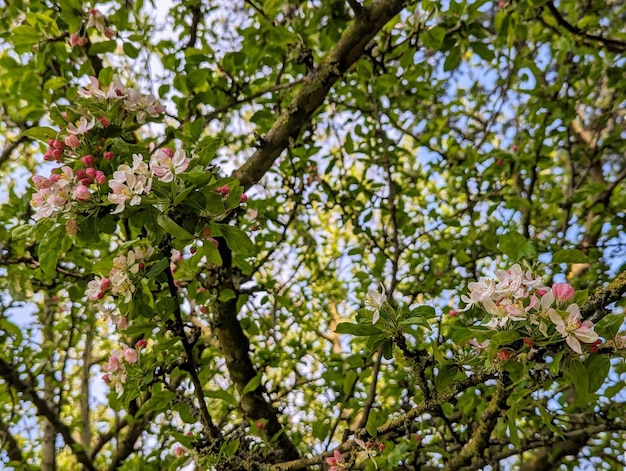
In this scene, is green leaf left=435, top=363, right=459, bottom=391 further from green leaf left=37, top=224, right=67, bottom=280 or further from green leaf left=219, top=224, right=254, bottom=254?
green leaf left=37, top=224, right=67, bottom=280

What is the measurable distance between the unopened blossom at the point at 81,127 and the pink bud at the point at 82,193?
0.69 feet

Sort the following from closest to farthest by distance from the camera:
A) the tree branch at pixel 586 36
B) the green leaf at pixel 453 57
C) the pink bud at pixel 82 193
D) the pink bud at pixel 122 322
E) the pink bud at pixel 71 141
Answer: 1. the pink bud at pixel 82 193
2. the pink bud at pixel 71 141
3. the pink bud at pixel 122 322
4. the green leaf at pixel 453 57
5. the tree branch at pixel 586 36

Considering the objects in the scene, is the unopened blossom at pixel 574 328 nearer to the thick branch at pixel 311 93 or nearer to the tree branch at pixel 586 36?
the thick branch at pixel 311 93

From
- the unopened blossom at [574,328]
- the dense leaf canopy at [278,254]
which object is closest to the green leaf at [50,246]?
the dense leaf canopy at [278,254]

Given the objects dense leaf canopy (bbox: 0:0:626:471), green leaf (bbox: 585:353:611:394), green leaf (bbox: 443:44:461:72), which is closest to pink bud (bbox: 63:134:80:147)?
dense leaf canopy (bbox: 0:0:626:471)

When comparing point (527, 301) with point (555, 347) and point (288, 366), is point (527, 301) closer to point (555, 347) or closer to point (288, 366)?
point (555, 347)

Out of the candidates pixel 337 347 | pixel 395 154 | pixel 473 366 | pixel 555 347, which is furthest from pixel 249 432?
pixel 337 347

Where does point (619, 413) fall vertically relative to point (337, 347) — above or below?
below

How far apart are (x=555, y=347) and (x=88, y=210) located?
114cm

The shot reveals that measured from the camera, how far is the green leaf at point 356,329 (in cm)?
108

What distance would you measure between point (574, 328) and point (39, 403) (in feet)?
8.89

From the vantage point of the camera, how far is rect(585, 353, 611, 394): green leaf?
1.07 m

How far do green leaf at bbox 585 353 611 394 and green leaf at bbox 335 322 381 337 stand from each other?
0.44 meters

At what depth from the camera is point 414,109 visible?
2973 millimetres
